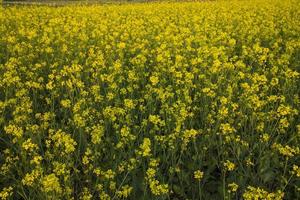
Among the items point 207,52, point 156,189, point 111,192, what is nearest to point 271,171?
point 156,189

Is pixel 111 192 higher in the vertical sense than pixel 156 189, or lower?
lower

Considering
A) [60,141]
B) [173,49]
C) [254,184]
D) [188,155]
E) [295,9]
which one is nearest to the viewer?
[60,141]

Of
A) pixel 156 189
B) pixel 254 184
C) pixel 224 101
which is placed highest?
pixel 224 101

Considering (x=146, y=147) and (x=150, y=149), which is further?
(x=150, y=149)

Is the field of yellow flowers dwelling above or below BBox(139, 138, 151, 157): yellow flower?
below

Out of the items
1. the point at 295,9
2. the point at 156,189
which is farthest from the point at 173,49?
the point at 295,9

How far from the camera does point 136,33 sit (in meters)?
8.16

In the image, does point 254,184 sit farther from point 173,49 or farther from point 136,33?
point 136,33

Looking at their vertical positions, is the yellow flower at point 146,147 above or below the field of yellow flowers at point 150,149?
above

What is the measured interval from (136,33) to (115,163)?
4958 millimetres

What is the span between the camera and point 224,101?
4148mm

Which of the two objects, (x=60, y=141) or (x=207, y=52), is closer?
(x=60, y=141)

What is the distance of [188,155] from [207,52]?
2565mm

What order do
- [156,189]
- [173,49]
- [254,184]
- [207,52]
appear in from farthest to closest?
[173,49] < [207,52] < [254,184] < [156,189]
